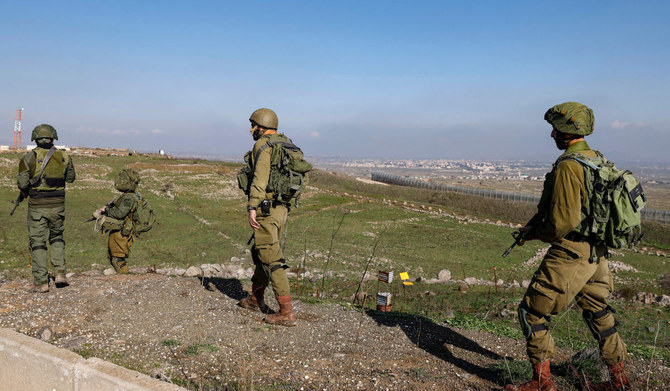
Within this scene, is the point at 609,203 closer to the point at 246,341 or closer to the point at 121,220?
→ the point at 246,341

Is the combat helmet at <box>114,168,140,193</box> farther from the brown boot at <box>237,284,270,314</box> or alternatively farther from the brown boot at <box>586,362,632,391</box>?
the brown boot at <box>586,362,632,391</box>

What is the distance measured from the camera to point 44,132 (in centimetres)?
742

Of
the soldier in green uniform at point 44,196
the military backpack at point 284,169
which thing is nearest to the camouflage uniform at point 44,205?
the soldier in green uniform at point 44,196

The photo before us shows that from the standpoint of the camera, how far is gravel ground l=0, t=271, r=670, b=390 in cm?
448

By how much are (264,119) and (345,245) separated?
10.9m

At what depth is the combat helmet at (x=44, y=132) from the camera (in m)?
7.36

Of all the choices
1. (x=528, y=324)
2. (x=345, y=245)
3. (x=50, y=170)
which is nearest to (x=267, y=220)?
(x=528, y=324)

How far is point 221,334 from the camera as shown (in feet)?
18.0

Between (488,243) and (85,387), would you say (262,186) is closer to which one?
(85,387)

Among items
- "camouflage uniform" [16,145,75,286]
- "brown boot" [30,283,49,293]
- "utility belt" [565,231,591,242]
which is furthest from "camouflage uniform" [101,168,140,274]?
"utility belt" [565,231,591,242]

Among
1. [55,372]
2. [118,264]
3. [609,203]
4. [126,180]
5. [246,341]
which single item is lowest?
[118,264]

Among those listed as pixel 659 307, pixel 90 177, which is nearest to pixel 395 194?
pixel 90 177

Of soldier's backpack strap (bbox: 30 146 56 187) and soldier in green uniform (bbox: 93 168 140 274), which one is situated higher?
soldier's backpack strap (bbox: 30 146 56 187)

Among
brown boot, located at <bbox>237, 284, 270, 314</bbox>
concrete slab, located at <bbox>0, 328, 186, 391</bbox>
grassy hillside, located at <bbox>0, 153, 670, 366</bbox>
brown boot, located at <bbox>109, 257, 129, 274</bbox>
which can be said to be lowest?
grassy hillside, located at <bbox>0, 153, 670, 366</bbox>
